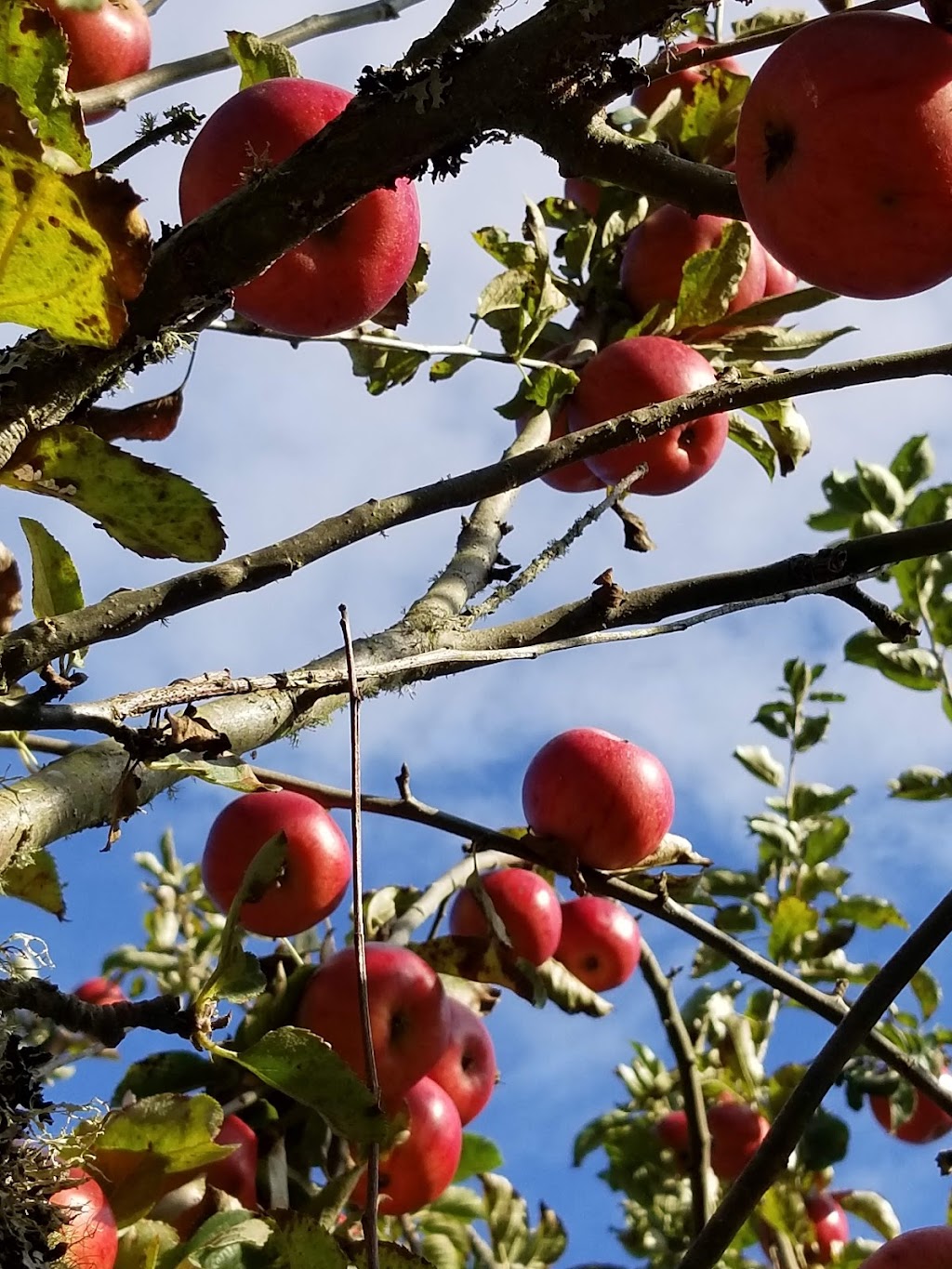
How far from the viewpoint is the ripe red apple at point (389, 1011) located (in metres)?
1.76

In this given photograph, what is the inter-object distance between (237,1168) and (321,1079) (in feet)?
2.59

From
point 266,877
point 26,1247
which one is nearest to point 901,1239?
point 266,877

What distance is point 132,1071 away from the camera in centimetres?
178

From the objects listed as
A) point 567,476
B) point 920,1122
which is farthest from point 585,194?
point 920,1122

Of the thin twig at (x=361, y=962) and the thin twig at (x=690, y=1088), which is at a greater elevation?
the thin twig at (x=690, y=1088)

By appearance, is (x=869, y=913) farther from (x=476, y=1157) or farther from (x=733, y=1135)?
(x=476, y=1157)

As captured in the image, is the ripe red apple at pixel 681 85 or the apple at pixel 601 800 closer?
the apple at pixel 601 800

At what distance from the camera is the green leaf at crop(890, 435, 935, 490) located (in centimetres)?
275

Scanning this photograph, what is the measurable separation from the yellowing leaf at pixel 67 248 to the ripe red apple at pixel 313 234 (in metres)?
0.35

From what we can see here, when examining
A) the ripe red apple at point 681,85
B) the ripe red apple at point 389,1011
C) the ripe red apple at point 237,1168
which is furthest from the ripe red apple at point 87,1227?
the ripe red apple at point 681,85

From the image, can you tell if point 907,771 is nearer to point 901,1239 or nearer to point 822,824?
point 822,824

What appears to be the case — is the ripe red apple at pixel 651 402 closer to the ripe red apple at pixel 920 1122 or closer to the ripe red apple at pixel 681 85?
the ripe red apple at pixel 681 85

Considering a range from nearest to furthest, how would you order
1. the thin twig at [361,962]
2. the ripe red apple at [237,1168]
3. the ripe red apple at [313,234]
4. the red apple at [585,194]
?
the thin twig at [361,962]
the ripe red apple at [313,234]
the ripe red apple at [237,1168]
the red apple at [585,194]

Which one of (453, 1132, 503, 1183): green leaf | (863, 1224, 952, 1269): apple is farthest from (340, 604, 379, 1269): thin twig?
(453, 1132, 503, 1183): green leaf
